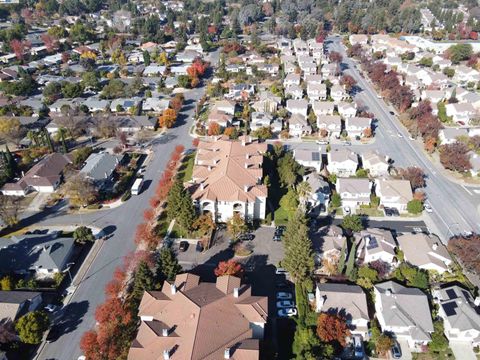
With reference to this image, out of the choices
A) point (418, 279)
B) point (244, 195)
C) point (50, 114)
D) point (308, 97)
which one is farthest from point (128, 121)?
point (418, 279)

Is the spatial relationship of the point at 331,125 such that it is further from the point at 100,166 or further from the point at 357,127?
the point at 100,166

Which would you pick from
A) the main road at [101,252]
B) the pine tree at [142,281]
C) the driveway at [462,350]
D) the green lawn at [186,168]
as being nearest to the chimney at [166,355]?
the pine tree at [142,281]

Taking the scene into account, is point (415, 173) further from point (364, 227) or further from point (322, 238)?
point (322, 238)

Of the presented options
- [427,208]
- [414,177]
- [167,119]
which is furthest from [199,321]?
[167,119]

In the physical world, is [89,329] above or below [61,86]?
below

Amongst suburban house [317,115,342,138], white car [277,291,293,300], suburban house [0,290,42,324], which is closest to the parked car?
white car [277,291,293,300]

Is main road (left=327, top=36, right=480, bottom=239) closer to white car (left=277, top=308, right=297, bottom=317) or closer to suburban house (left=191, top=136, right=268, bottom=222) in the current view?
white car (left=277, top=308, right=297, bottom=317)
